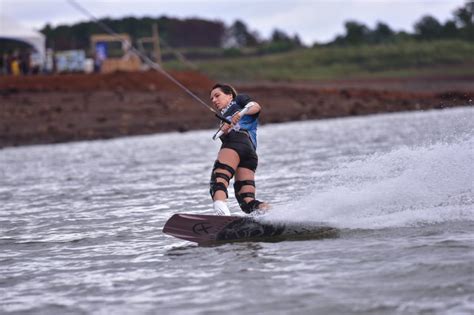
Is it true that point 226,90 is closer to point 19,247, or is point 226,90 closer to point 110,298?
point 19,247

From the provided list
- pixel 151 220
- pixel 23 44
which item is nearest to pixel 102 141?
pixel 23 44

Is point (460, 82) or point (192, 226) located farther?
point (460, 82)

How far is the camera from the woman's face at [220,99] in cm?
A: 1110

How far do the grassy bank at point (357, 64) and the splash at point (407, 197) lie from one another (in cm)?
4280

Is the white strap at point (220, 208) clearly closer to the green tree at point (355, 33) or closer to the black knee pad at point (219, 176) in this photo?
the black knee pad at point (219, 176)

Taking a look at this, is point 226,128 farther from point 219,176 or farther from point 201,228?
point 201,228

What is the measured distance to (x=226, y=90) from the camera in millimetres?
11195

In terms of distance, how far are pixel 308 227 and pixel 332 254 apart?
4.11 feet

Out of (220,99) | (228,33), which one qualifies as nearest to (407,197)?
(220,99)

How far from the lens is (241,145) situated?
11.0m

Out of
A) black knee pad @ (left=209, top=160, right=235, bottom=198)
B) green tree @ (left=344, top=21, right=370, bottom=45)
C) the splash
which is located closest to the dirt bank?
black knee pad @ (left=209, top=160, right=235, bottom=198)

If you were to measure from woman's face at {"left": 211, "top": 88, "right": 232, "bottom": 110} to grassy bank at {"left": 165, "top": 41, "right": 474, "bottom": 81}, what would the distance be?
1706 inches

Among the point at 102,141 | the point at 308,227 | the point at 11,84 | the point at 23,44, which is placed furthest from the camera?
the point at 23,44

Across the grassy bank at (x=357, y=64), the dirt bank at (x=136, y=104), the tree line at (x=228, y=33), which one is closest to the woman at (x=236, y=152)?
the dirt bank at (x=136, y=104)
